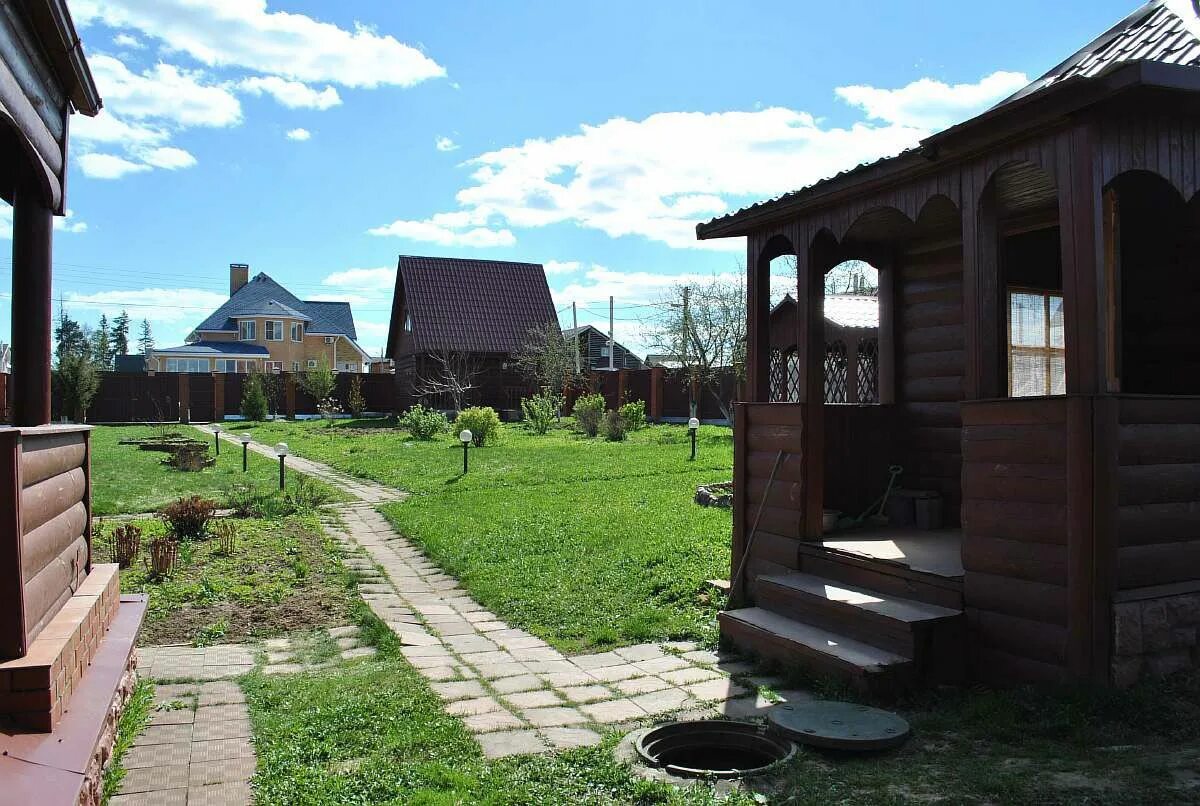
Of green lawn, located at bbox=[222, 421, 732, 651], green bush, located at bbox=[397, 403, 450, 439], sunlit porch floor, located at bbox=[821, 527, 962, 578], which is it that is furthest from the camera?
green bush, located at bbox=[397, 403, 450, 439]

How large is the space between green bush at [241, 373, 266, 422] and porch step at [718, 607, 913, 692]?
26.3 metres

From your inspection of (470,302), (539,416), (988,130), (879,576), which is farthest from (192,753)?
(470,302)

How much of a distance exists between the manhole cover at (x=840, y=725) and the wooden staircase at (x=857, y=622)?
0.32m

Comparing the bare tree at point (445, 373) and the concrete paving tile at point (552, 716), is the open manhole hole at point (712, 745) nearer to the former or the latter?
the concrete paving tile at point (552, 716)

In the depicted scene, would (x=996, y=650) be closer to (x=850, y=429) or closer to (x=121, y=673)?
(x=850, y=429)

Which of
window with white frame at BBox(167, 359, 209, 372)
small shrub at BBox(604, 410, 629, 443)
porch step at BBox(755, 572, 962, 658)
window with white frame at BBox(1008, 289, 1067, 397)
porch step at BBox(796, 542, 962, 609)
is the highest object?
window with white frame at BBox(167, 359, 209, 372)

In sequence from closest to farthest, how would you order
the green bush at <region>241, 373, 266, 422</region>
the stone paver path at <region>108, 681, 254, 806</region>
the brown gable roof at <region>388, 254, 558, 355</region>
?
the stone paver path at <region>108, 681, 254, 806</region> < the green bush at <region>241, 373, 266, 422</region> < the brown gable roof at <region>388, 254, 558, 355</region>

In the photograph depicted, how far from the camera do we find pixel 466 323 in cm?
3172

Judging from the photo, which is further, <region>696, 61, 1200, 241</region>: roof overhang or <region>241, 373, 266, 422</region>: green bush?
<region>241, 373, 266, 422</region>: green bush

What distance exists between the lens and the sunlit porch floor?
196 inches

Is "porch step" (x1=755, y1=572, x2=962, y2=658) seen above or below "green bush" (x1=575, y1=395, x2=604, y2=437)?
below

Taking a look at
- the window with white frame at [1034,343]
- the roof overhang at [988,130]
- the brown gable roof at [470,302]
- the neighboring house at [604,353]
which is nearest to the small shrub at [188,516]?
the roof overhang at [988,130]

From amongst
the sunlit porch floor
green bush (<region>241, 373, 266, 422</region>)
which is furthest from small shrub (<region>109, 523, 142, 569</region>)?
green bush (<region>241, 373, 266, 422</region>)

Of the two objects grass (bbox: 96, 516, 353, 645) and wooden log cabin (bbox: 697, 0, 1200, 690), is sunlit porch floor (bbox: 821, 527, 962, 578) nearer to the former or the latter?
wooden log cabin (bbox: 697, 0, 1200, 690)
